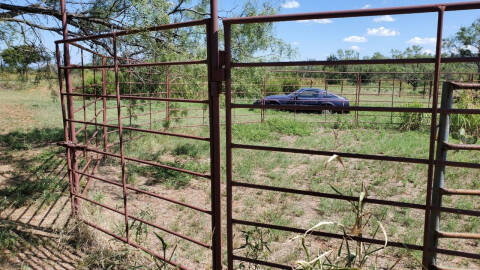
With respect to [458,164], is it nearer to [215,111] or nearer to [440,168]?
[440,168]

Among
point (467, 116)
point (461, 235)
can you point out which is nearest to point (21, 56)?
point (461, 235)

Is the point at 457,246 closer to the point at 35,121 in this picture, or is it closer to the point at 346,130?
the point at 346,130

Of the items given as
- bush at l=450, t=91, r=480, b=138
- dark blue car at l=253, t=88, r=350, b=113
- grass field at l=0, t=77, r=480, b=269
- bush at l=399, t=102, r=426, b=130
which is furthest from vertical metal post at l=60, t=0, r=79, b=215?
bush at l=399, t=102, r=426, b=130

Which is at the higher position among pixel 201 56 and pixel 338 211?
pixel 201 56

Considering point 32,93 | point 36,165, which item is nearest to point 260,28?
point 36,165

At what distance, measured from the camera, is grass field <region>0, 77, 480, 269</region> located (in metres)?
3.47

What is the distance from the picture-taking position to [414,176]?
590 centimetres

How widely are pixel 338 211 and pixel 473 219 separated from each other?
163 cm

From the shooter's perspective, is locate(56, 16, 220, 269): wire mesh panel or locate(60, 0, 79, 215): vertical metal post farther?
locate(60, 0, 79, 215): vertical metal post

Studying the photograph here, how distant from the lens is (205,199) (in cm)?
520

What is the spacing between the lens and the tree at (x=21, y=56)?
5.44 m

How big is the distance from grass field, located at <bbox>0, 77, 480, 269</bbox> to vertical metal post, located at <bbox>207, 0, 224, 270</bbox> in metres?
0.27

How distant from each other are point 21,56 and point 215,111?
4690 millimetres

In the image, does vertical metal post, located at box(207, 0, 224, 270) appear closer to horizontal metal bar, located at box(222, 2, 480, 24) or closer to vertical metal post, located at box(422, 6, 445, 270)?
horizontal metal bar, located at box(222, 2, 480, 24)
